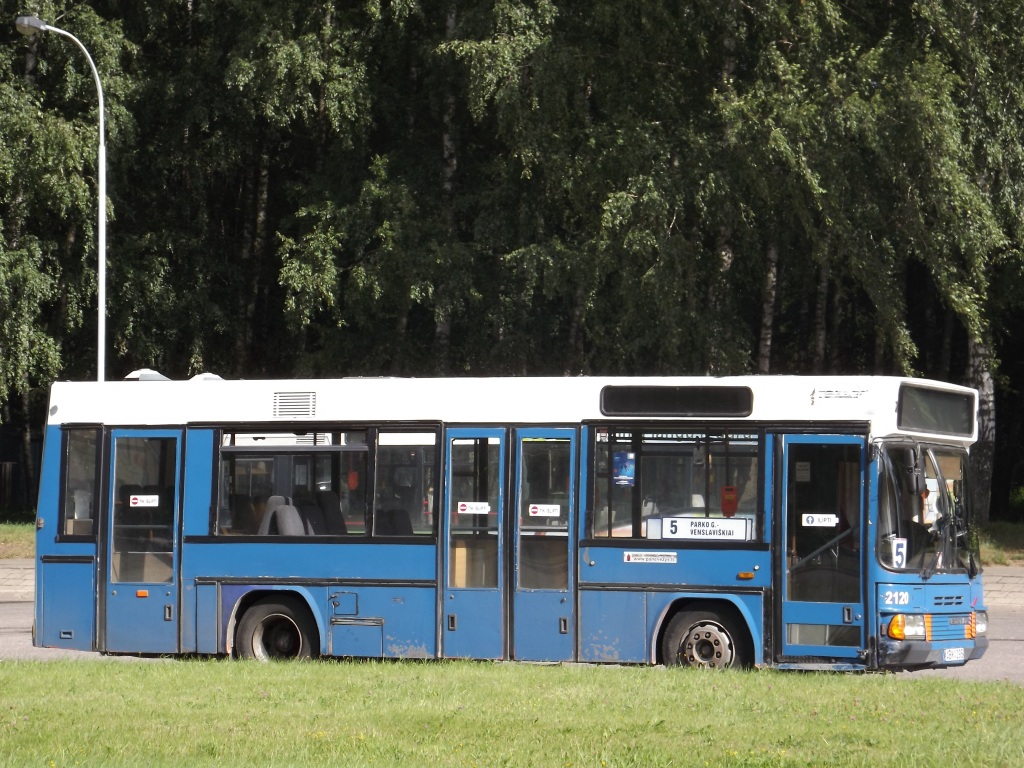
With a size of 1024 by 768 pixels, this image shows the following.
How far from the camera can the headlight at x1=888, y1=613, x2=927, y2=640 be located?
35.8 ft

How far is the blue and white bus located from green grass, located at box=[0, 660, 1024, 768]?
0.70m

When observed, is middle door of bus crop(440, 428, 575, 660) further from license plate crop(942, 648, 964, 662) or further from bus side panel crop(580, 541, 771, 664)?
license plate crop(942, 648, 964, 662)

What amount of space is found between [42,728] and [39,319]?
22580 mm

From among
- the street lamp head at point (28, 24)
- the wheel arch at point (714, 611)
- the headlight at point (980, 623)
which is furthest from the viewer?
the street lamp head at point (28, 24)

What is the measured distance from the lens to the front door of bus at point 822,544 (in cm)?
1103

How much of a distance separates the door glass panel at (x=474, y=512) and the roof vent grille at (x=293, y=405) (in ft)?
4.43

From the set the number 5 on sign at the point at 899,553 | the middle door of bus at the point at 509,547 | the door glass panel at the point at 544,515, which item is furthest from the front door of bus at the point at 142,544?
the number 5 on sign at the point at 899,553

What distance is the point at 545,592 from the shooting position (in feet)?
38.7

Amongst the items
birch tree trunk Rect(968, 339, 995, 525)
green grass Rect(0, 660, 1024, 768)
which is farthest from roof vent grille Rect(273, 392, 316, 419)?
birch tree trunk Rect(968, 339, 995, 525)

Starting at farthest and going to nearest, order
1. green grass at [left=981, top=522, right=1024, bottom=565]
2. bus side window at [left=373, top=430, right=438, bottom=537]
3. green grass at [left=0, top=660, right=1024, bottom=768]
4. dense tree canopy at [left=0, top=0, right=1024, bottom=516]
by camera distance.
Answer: green grass at [left=981, top=522, right=1024, bottom=565] < dense tree canopy at [left=0, top=0, right=1024, bottom=516] < bus side window at [left=373, top=430, right=438, bottom=537] < green grass at [left=0, top=660, right=1024, bottom=768]

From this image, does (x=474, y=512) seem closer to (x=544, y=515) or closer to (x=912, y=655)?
(x=544, y=515)

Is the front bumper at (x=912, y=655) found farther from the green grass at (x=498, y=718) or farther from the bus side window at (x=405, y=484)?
the bus side window at (x=405, y=484)

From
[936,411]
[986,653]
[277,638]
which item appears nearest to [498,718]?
[277,638]

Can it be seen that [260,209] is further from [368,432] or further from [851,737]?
[851,737]
